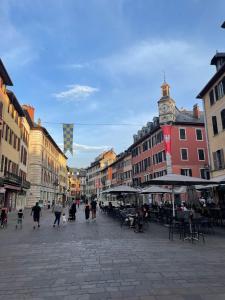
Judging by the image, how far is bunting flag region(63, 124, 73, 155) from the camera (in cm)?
2203

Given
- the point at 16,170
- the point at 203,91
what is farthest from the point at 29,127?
the point at 203,91

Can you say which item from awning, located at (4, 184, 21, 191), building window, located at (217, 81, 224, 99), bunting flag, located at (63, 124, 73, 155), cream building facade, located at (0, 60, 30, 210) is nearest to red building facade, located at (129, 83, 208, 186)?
building window, located at (217, 81, 224, 99)

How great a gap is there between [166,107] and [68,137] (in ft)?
94.6

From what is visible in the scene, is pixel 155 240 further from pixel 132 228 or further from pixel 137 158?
pixel 137 158

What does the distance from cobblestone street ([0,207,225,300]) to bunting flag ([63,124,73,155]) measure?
12109 millimetres

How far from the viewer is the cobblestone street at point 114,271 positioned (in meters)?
5.17

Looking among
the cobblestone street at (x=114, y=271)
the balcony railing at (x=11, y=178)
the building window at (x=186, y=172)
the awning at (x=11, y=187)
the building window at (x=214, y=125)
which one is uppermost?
the building window at (x=214, y=125)

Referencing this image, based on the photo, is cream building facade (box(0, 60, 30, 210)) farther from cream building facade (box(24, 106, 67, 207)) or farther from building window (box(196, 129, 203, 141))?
building window (box(196, 129, 203, 141))

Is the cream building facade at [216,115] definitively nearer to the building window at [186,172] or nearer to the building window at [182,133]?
the building window at [182,133]

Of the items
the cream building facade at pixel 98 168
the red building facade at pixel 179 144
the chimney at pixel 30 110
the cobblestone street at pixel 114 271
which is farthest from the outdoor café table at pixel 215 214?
the cream building facade at pixel 98 168

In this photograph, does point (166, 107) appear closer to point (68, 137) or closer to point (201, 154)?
point (201, 154)

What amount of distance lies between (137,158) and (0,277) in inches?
2097

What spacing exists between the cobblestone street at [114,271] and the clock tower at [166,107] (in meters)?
36.5

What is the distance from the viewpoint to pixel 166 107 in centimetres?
4747
